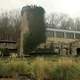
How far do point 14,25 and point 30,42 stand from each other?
2229 centimetres

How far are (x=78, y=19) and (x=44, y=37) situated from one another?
35.0m

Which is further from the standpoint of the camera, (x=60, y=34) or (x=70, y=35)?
(x=70, y=35)

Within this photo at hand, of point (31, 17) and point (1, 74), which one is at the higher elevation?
point (31, 17)

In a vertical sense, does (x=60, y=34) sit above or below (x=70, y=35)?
above

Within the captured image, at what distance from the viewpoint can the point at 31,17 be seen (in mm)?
37156

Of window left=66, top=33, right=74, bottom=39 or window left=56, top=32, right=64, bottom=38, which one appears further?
window left=66, top=33, right=74, bottom=39

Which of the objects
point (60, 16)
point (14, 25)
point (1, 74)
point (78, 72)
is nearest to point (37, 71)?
point (78, 72)

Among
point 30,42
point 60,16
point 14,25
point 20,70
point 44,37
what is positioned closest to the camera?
point 20,70

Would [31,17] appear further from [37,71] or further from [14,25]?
[37,71]

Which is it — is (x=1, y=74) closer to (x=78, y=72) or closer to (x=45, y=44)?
(x=78, y=72)

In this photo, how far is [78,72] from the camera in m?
10.7

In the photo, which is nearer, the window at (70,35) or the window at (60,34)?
the window at (60,34)

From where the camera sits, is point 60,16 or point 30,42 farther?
point 60,16

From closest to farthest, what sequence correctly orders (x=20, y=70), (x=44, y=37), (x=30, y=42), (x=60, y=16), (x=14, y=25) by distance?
(x=20, y=70)
(x=30, y=42)
(x=44, y=37)
(x=14, y=25)
(x=60, y=16)
